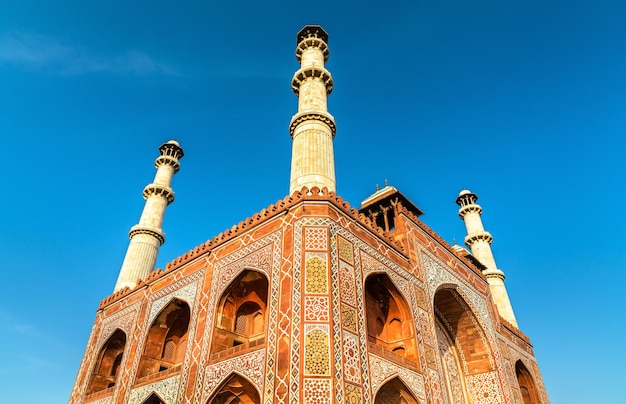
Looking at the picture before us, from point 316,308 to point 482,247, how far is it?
698 inches

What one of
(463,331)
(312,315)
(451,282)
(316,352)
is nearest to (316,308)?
(312,315)

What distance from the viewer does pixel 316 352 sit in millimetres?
8852

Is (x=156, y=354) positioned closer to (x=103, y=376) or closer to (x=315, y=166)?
(x=103, y=376)

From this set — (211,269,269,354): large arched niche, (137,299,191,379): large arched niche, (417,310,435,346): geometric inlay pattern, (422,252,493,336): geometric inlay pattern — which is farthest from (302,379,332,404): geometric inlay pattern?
(137,299,191,379): large arched niche

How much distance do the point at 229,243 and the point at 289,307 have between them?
12.8 ft

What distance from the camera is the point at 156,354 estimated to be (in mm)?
14203

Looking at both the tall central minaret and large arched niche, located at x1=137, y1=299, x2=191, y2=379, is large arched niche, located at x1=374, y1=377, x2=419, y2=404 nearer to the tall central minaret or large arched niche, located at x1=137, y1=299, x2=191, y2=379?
the tall central minaret

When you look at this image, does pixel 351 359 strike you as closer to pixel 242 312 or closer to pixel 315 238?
pixel 315 238

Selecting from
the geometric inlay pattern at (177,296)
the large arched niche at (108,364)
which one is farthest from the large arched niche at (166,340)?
the large arched niche at (108,364)

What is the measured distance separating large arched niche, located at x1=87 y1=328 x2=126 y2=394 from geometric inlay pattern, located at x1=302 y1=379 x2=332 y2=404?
33.4ft

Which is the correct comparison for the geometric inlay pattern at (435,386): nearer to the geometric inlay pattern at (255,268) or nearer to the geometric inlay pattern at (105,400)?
the geometric inlay pattern at (255,268)

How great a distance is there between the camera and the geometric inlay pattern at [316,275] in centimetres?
973

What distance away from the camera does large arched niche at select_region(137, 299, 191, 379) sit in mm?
13906

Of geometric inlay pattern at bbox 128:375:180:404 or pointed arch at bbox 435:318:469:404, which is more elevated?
pointed arch at bbox 435:318:469:404
